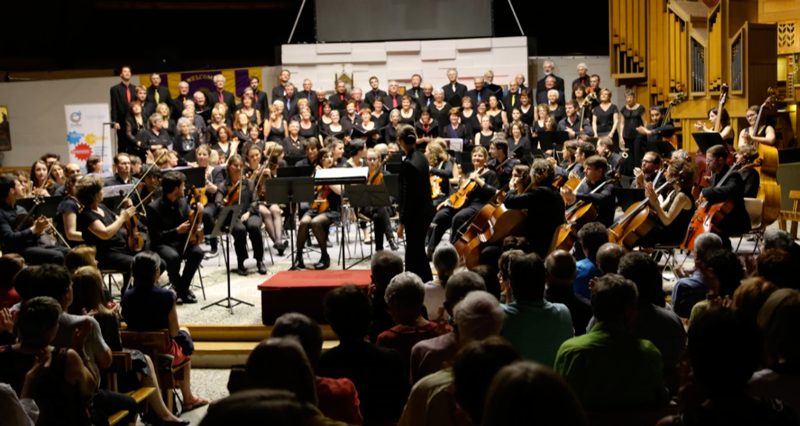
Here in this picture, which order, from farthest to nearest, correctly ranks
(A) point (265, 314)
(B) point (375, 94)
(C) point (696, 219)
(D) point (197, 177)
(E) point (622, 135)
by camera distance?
(B) point (375, 94) → (E) point (622, 135) → (D) point (197, 177) → (C) point (696, 219) → (A) point (265, 314)

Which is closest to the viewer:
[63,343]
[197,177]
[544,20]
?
[63,343]

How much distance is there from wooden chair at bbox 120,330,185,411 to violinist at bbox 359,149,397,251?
3.91 meters

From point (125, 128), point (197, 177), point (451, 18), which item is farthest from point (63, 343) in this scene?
point (451, 18)

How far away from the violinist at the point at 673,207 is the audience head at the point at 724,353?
13.4 feet

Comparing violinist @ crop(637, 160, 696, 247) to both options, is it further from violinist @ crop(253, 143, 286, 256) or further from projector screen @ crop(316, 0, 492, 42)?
projector screen @ crop(316, 0, 492, 42)

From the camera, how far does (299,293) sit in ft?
19.0

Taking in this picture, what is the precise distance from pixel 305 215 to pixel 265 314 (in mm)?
2427

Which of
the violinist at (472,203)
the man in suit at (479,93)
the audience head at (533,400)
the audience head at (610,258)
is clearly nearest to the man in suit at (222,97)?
the man in suit at (479,93)

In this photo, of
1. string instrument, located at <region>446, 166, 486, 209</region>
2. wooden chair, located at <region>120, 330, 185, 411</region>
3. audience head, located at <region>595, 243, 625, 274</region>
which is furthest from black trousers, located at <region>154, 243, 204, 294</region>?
audience head, located at <region>595, 243, 625, 274</region>

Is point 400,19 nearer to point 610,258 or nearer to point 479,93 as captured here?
point 479,93

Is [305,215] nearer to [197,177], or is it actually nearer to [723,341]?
[197,177]

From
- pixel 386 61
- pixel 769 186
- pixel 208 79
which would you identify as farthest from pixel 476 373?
pixel 208 79

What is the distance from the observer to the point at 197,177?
26.1ft

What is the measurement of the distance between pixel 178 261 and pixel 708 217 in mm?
4242
